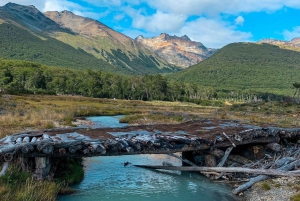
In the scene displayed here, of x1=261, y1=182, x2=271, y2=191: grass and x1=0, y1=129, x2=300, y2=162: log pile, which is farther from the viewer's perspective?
x1=261, y1=182, x2=271, y2=191: grass

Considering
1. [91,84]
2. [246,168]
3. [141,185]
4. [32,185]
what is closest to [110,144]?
[141,185]

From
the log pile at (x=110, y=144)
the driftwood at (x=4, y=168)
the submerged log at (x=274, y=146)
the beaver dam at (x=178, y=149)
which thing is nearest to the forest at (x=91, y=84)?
the beaver dam at (x=178, y=149)

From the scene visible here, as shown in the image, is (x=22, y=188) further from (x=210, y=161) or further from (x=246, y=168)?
(x=210, y=161)

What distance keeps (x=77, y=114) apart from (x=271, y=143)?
36.3m

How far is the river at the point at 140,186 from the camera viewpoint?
15133mm

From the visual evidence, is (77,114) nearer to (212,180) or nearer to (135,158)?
(135,158)

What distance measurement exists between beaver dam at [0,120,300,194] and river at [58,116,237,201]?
75cm

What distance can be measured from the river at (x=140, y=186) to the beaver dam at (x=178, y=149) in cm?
75

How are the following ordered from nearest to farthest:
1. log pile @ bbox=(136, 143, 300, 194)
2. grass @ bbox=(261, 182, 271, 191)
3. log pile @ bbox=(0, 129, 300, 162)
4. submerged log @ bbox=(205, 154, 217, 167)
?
log pile @ bbox=(0, 129, 300, 162) → grass @ bbox=(261, 182, 271, 191) → log pile @ bbox=(136, 143, 300, 194) → submerged log @ bbox=(205, 154, 217, 167)

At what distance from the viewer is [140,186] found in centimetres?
1684

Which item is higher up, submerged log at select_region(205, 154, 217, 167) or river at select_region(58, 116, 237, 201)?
submerged log at select_region(205, 154, 217, 167)

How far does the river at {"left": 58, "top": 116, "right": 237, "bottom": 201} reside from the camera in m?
15.1

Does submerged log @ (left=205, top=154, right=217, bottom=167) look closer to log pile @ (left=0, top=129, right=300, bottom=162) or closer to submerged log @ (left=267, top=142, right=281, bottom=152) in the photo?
log pile @ (left=0, top=129, right=300, bottom=162)

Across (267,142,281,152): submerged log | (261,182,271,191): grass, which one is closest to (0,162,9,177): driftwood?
(261,182,271,191): grass
